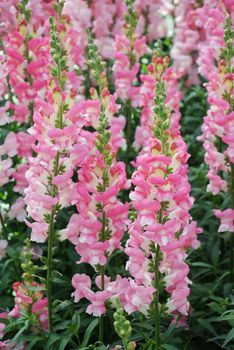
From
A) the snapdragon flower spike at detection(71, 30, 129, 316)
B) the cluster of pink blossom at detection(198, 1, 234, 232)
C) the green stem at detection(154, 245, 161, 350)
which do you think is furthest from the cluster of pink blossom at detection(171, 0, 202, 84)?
the green stem at detection(154, 245, 161, 350)

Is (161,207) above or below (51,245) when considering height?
above

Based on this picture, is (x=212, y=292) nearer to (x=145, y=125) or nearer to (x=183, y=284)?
(x=183, y=284)

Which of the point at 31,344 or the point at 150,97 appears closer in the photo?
the point at 31,344

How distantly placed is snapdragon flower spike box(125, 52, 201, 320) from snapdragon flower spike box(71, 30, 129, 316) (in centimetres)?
16

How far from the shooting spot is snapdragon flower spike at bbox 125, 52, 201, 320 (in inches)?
122

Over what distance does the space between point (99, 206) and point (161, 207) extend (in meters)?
0.35

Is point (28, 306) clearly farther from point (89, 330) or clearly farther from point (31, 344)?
point (89, 330)

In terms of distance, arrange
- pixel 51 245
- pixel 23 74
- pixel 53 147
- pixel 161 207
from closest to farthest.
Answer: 1. pixel 161 207
2. pixel 53 147
3. pixel 51 245
4. pixel 23 74

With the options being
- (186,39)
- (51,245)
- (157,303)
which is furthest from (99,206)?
(186,39)

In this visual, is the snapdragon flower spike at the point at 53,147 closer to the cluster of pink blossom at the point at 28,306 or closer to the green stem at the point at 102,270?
the green stem at the point at 102,270

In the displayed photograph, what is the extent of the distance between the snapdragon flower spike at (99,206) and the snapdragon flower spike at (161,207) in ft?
0.53

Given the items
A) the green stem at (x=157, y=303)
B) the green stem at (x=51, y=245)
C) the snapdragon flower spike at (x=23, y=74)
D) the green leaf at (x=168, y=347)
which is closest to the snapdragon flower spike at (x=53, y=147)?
the green stem at (x=51, y=245)

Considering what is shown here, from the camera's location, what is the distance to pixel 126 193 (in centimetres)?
477

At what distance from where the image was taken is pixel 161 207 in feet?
10.3
